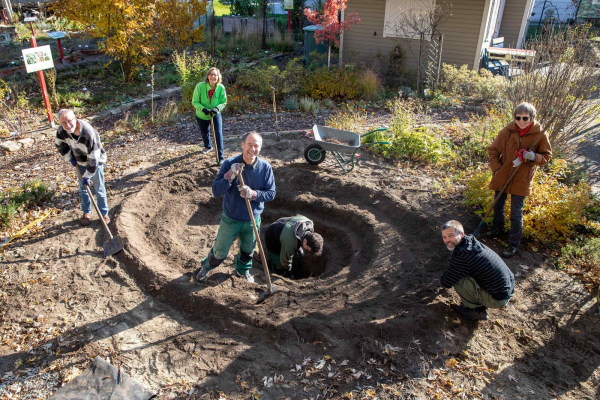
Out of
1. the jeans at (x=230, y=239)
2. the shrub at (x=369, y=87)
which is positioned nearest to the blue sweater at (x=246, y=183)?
the jeans at (x=230, y=239)

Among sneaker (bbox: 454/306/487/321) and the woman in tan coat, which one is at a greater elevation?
the woman in tan coat

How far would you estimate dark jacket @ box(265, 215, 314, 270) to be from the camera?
5531mm

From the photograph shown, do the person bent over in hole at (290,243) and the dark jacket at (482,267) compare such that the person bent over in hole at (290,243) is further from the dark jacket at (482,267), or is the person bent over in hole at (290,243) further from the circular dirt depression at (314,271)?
the dark jacket at (482,267)

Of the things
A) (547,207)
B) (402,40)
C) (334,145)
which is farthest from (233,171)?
(402,40)

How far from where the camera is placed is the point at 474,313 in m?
4.39

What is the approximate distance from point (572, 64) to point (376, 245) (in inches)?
182

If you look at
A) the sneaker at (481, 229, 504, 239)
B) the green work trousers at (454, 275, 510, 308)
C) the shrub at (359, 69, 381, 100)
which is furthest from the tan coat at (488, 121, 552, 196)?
the shrub at (359, 69, 381, 100)

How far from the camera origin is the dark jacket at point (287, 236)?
5531 millimetres

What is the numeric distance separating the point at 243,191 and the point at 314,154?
3.64 metres

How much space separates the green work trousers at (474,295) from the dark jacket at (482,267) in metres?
0.04

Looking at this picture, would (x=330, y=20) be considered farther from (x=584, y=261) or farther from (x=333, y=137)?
(x=584, y=261)

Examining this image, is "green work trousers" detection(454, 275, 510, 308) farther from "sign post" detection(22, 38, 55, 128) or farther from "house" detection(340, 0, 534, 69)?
"house" detection(340, 0, 534, 69)

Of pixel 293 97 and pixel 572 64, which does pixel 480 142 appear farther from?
pixel 293 97

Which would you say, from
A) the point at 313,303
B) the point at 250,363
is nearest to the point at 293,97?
the point at 313,303
